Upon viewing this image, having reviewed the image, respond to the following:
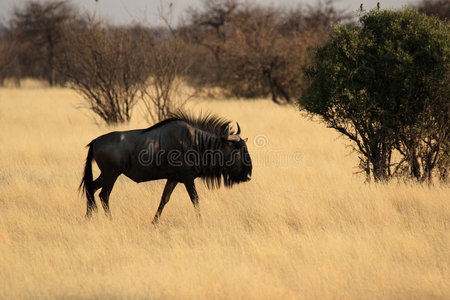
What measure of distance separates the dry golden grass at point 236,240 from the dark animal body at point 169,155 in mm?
503

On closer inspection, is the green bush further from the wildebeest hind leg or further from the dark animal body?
the wildebeest hind leg

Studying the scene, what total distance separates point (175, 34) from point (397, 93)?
27.0ft

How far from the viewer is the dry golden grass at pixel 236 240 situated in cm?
385

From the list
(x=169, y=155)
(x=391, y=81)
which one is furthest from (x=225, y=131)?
(x=391, y=81)

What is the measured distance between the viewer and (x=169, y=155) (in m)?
5.53

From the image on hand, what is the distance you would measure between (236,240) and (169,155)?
1.30 meters

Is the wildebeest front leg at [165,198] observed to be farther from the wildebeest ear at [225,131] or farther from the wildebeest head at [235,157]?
the wildebeest ear at [225,131]

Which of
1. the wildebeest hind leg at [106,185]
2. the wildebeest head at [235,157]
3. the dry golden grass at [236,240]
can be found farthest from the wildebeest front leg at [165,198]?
the wildebeest head at [235,157]

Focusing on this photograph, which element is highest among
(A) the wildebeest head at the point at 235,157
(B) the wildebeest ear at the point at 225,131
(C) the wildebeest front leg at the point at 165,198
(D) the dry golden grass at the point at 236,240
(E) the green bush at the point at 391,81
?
(E) the green bush at the point at 391,81

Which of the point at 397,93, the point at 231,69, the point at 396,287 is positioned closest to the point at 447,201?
the point at 397,93

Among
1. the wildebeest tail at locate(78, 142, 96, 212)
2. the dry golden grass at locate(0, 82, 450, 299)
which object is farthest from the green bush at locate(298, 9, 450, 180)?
the wildebeest tail at locate(78, 142, 96, 212)

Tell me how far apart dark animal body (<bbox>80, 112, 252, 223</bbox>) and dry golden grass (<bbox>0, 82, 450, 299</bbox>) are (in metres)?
0.50

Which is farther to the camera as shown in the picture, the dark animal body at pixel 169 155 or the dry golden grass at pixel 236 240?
the dark animal body at pixel 169 155

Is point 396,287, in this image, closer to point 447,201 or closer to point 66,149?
point 447,201
